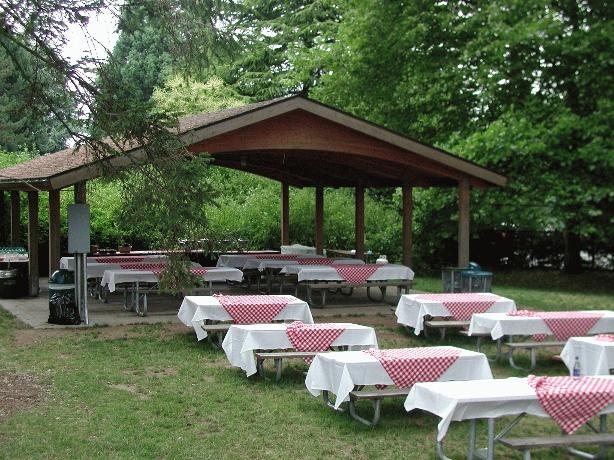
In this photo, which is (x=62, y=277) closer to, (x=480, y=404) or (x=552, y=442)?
(x=480, y=404)

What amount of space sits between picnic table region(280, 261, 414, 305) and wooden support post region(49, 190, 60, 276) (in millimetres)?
4341

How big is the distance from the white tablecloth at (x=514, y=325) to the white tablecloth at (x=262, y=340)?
1905mm

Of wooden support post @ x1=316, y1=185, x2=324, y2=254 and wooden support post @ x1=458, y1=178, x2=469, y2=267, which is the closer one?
wooden support post @ x1=458, y1=178, x2=469, y2=267

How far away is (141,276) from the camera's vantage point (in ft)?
45.9

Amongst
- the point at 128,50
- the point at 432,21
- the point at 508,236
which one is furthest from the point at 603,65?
the point at 128,50

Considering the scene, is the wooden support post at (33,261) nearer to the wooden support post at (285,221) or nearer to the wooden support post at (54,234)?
the wooden support post at (54,234)

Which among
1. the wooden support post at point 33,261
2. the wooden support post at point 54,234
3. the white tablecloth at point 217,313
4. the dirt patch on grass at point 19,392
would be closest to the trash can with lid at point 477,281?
the white tablecloth at point 217,313

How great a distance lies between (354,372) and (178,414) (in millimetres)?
1701

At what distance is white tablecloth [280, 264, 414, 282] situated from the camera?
14906mm

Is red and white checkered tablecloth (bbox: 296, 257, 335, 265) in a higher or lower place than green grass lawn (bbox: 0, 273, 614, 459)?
higher

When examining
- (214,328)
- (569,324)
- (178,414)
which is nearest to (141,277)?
(214,328)

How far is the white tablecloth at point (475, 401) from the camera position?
5.70 m

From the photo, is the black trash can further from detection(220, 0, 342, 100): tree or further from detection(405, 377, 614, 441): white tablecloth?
detection(220, 0, 342, 100): tree

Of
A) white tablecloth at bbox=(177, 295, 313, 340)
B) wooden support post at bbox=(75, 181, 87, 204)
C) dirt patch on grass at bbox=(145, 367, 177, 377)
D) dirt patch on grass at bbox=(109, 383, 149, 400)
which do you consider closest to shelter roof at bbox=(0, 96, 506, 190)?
wooden support post at bbox=(75, 181, 87, 204)
